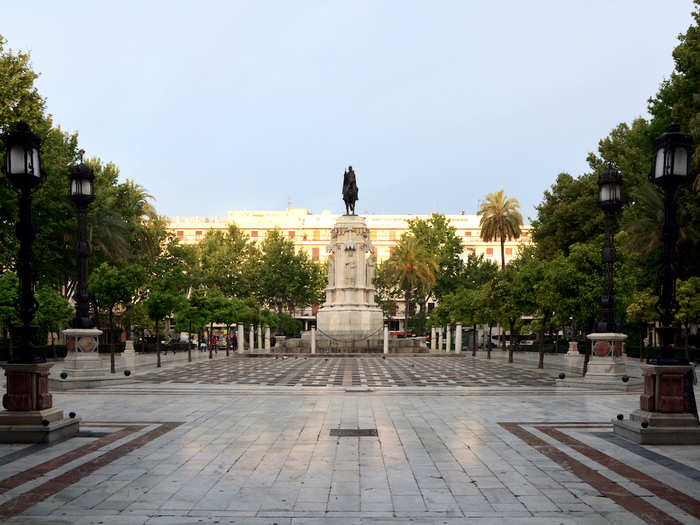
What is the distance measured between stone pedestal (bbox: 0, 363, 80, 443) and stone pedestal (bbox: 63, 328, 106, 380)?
33.6 ft

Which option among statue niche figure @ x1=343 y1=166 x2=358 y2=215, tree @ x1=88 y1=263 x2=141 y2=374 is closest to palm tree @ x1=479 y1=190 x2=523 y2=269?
statue niche figure @ x1=343 y1=166 x2=358 y2=215

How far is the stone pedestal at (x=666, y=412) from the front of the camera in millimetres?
9125

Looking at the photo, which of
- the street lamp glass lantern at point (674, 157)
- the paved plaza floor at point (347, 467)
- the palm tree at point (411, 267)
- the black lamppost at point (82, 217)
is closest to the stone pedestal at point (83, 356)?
the black lamppost at point (82, 217)

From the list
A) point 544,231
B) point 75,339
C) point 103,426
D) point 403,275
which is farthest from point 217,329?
point 103,426

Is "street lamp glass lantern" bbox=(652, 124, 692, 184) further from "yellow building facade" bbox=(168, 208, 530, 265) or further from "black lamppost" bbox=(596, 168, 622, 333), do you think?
"yellow building facade" bbox=(168, 208, 530, 265)

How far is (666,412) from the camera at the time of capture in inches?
370

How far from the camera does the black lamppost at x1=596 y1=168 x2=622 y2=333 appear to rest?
18172mm

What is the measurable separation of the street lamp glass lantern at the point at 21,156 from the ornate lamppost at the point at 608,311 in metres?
14.9

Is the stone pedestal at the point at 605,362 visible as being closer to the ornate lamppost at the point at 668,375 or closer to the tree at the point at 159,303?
the ornate lamppost at the point at 668,375

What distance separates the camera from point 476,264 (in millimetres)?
69250

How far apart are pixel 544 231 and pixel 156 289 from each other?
98.3 feet

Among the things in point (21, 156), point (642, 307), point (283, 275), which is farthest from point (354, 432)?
point (283, 275)

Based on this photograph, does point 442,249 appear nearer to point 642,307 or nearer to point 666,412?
point 642,307

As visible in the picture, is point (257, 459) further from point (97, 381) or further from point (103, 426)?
point (97, 381)
